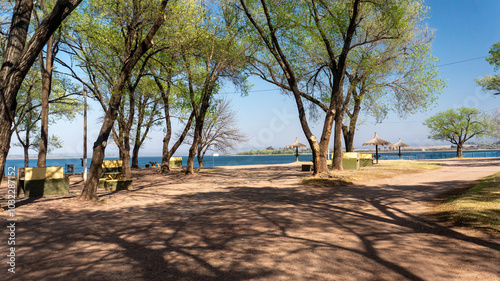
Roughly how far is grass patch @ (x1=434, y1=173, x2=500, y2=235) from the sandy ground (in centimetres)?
36

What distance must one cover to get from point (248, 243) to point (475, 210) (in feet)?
17.3

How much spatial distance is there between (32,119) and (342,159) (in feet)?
83.2

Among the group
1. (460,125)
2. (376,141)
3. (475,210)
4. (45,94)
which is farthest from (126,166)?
(460,125)

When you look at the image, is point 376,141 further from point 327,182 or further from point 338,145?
point 327,182

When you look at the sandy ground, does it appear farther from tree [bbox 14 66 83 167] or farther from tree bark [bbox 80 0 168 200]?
tree [bbox 14 66 83 167]

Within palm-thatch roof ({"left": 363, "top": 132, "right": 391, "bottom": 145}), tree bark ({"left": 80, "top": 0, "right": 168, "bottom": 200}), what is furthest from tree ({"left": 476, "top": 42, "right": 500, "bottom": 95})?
tree bark ({"left": 80, "top": 0, "right": 168, "bottom": 200})

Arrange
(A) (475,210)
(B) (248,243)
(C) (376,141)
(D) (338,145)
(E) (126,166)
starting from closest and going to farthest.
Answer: (B) (248,243) < (A) (475,210) < (E) (126,166) < (D) (338,145) < (C) (376,141)

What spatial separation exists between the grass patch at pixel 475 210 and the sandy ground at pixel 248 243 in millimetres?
362

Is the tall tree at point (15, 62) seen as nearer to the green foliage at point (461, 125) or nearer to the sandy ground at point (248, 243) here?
the sandy ground at point (248, 243)

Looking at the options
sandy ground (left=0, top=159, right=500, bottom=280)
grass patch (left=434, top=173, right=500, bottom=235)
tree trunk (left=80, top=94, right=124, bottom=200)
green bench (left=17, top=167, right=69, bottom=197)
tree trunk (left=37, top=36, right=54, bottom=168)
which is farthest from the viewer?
tree trunk (left=37, top=36, right=54, bottom=168)

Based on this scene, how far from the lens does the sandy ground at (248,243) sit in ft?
12.0

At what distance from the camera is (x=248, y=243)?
15.8ft

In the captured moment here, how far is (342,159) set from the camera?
64.6ft

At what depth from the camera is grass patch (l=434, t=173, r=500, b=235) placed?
5.48 meters
